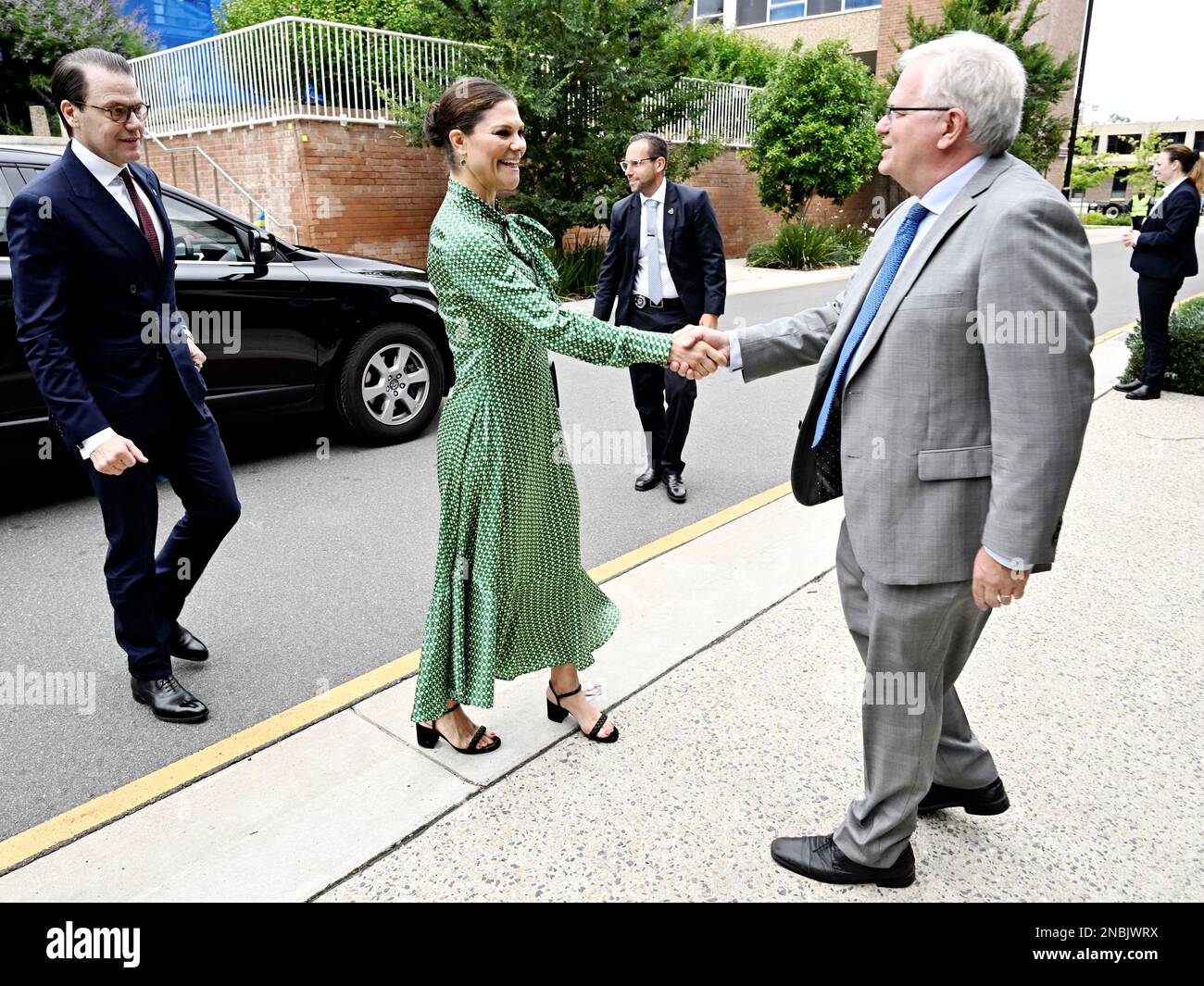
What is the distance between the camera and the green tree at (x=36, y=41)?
17469 mm

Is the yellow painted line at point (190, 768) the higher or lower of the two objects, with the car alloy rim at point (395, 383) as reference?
lower

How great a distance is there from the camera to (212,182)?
16.2 m

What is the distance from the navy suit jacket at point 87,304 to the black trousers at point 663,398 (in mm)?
3139

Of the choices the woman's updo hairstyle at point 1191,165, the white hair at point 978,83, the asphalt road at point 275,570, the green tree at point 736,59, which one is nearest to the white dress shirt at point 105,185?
the asphalt road at point 275,570

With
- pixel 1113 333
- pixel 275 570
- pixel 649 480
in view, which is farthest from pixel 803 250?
pixel 275 570

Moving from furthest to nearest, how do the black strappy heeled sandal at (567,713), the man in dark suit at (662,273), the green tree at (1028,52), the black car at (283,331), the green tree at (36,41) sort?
the green tree at (1028,52) < the green tree at (36,41) < the man in dark suit at (662,273) < the black car at (283,331) < the black strappy heeled sandal at (567,713)

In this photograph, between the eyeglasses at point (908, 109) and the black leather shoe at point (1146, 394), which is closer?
the eyeglasses at point (908, 109)

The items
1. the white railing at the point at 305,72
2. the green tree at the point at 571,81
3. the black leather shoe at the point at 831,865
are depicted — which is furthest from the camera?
the white railing at the point at 305,72

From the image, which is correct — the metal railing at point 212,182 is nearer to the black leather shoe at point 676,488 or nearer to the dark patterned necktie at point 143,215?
the black leather shoe at point 676,488

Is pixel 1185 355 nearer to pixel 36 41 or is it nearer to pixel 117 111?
pixel 117 111

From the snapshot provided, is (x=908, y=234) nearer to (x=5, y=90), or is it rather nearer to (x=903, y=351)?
(x=903, y=351)

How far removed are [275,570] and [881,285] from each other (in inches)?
135

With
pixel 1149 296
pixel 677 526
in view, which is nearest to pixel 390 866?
pixel 677 526

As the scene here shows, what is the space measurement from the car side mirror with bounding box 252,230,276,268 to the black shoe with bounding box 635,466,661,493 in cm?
276
